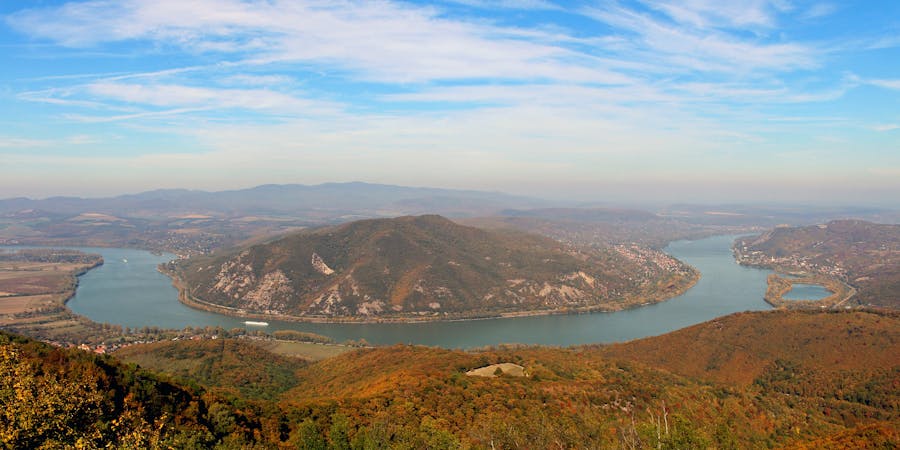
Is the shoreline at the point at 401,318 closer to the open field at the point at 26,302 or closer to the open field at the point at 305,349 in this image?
the open field at the point at 305,349

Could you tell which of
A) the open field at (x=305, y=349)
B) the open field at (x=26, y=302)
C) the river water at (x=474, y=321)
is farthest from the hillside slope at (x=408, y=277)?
the open field at (x=26, y=302)

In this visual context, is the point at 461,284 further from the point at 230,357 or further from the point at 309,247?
the point at 230,357

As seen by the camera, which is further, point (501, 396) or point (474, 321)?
point (474, 321)

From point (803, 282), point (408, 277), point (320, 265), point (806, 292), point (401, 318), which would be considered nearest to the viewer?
point (401, 318)

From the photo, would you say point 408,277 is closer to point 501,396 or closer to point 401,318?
point 401,318

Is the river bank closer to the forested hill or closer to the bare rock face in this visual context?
the forested hill

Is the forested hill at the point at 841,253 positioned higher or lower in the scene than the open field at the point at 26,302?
Answer: higher

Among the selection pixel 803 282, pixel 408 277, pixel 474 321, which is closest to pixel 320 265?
pixel 408 277
